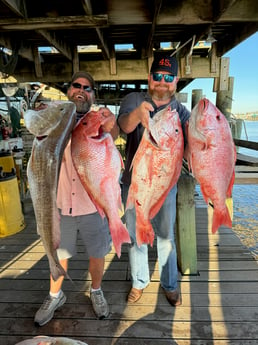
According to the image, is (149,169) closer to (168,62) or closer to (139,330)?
(168,62)

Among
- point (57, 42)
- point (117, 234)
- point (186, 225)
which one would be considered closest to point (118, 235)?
point (117, 234)

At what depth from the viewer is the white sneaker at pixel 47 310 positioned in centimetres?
219

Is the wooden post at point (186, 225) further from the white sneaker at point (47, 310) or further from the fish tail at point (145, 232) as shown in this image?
the white sneaker at point (47, 310)

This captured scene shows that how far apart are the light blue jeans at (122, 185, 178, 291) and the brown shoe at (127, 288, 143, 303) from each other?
39 millimetres

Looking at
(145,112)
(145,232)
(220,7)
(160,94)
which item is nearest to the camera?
(145,112)

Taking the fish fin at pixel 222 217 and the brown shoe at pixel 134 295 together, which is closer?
the fish fin at pixel 222 217

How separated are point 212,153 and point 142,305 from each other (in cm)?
169

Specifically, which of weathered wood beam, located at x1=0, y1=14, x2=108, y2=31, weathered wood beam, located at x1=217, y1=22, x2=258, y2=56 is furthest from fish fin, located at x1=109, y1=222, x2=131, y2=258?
weathered wood beam, located at x1=217, y1=22, x2=258, y2=56

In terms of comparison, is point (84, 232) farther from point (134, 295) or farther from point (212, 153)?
point (212, 153)

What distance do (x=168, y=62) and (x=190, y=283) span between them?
7.26 feet

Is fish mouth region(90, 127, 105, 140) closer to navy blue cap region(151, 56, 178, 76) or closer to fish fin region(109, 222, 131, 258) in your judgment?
fish fin region(109, 222, 131, 258)

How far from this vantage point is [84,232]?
217 cm

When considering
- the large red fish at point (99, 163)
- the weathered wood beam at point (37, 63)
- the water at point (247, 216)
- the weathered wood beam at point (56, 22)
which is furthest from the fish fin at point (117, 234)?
the water at point (247, 216)

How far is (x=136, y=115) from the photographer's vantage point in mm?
1561
